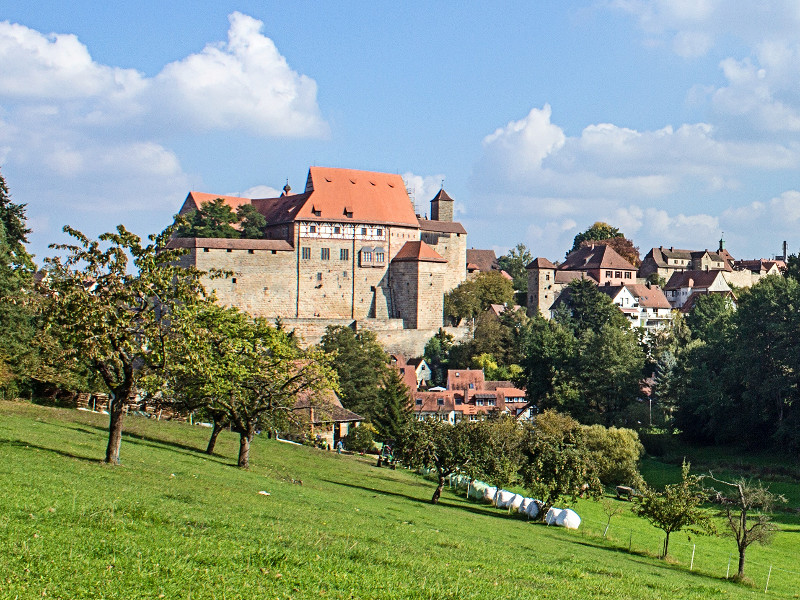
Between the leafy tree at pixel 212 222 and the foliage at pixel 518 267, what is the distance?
3722 centimetres

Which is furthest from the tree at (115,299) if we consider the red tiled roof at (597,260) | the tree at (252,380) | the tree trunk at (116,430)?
the red tiled roof at (597,260)

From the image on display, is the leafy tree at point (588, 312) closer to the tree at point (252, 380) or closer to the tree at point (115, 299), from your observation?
the tree at point (252, 380)

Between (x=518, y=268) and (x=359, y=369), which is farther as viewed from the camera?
(x=518, y=268)

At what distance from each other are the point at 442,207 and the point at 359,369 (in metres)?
43.6

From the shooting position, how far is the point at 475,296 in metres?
90.4

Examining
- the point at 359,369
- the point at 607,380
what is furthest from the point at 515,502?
the point at 607,380

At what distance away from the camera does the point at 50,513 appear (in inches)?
520

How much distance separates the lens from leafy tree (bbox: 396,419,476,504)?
111 feet

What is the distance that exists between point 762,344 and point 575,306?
114 ft

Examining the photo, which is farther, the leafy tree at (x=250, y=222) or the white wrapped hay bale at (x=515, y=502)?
the leafy tree at (x=250, y=222)

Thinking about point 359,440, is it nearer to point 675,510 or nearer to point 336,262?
point 675,510

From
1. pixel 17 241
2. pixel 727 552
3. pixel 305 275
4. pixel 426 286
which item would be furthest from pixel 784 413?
pixel 17 241

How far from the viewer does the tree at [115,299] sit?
20.9 meters

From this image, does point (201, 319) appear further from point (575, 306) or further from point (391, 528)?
point (575, 306)
